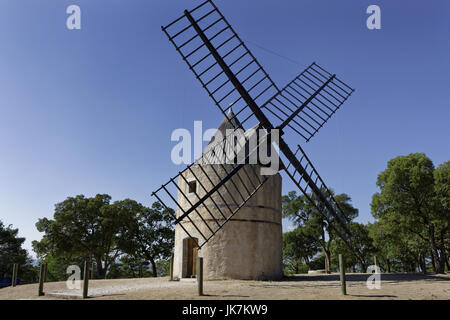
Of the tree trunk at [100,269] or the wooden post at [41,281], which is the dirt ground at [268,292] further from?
the tree trunk at [100,269]

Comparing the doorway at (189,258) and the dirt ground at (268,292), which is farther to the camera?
the doorway at (189,258)

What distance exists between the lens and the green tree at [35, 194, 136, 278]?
86.3ft

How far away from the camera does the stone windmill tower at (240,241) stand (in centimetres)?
1388

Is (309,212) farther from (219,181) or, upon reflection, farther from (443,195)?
(219,181)

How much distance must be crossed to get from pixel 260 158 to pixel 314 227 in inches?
734

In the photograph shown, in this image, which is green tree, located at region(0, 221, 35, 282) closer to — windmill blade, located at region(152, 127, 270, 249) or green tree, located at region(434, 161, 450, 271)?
windmill blade, located at region(152, 127, 270, 249)

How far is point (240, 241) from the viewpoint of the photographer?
14156mm

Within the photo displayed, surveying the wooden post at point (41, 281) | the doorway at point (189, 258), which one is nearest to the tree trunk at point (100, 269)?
the doorway at point (189, 258)

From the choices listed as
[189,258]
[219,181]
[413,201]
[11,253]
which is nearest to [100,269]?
[11,253]

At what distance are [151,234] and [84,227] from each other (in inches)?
233

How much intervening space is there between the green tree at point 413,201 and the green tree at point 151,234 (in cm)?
1830

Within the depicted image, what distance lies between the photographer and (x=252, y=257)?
46.5 feet
